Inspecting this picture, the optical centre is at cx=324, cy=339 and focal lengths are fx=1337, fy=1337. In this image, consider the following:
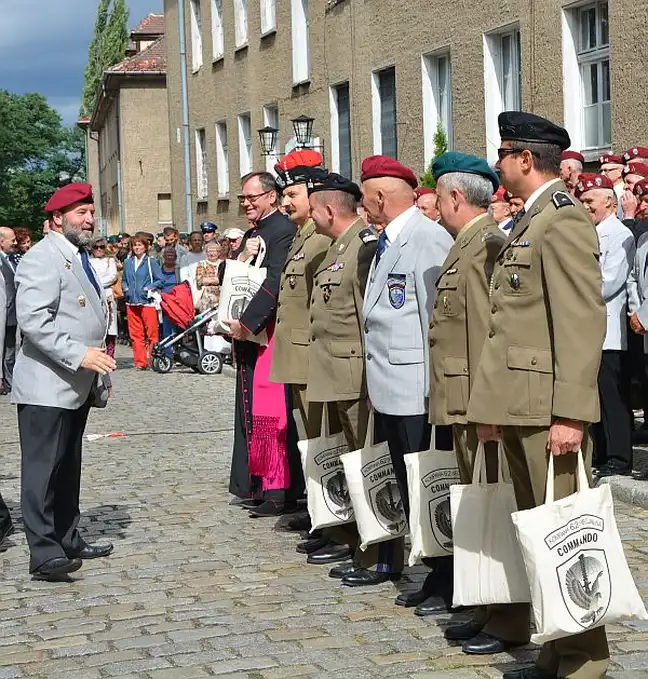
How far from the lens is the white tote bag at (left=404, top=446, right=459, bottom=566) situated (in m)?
5.84

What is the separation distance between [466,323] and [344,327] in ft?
4.57

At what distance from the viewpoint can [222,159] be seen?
3312cm

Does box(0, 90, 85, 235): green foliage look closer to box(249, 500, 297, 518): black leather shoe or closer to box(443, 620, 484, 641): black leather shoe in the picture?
box(249, 500, 297, 518): black leather shoe

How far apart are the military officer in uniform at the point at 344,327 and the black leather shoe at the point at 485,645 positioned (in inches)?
51.9

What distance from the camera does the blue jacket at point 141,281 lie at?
68.6ft

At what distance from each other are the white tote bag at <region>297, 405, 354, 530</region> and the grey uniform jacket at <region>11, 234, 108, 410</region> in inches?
51.4

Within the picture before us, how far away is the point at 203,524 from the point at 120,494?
56.8 inches

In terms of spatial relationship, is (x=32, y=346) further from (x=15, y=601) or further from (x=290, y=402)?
(x=290, y=402)

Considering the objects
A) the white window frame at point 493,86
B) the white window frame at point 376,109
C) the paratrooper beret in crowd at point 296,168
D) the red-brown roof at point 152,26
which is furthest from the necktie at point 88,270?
the red-brown roof at point 152,26

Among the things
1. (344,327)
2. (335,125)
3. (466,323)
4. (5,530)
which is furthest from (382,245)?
(335,125)

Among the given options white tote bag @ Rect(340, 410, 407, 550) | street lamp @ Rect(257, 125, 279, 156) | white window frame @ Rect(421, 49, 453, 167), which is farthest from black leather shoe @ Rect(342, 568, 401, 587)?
street lamp @ Rect(257, 125, 279, 156)

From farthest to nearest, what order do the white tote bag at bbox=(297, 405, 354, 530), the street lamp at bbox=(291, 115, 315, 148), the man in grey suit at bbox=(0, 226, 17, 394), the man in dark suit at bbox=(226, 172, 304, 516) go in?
the street lamp at bbox=(291, 115, 315, 148) < the man in grey suit at bbox=(0, 226, 17, 394) < the man in dark suit at bbox=(226, 172, 304, 516) < the white tote bag at bbox=(297, 405, 354, 530)

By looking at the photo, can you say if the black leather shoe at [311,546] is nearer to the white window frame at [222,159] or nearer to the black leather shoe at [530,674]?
the black leather shoe at [530,674]

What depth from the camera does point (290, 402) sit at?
8641mm
